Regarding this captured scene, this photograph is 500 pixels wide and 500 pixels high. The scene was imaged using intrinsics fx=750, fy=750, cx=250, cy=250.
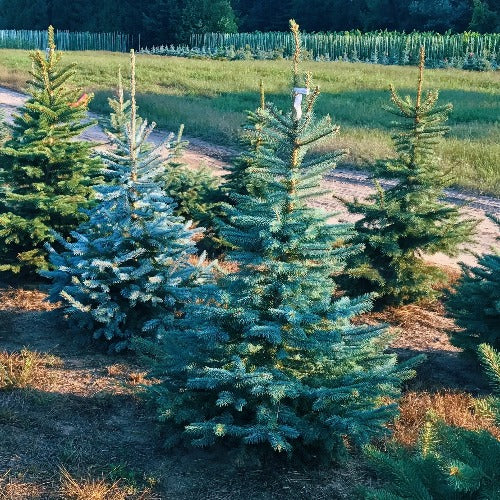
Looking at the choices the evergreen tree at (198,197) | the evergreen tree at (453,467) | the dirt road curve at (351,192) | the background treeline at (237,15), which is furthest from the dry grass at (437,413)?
the background treeline at (237,15)

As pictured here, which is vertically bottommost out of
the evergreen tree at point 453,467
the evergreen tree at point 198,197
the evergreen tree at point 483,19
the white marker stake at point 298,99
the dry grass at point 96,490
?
the dry grass at point 96,490

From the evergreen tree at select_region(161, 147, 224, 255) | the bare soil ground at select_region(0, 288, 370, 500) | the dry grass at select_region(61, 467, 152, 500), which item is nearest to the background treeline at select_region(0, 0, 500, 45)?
the evergreen tree at select_region(161, 147, 224, 255)

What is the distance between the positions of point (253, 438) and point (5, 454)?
5.76 ft

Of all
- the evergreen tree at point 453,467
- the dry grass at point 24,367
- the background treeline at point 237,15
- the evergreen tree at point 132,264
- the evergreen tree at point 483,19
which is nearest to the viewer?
the evergreen tree at point 453,467

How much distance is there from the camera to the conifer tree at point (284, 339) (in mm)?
4703

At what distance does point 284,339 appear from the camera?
4.89m

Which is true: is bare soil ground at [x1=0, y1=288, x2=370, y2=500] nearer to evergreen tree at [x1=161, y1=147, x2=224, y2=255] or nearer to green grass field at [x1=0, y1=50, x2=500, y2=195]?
evergreen tree at [x1=161, y1=147, x2=224, y2=255]

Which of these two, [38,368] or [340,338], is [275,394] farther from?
[38,368]

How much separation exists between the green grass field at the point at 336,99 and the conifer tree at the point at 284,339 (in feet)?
24.7

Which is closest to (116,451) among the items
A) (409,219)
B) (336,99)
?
(409,219)

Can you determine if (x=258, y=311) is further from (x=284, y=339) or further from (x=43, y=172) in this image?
(x=43, y=172)

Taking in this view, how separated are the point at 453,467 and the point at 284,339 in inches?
93.0

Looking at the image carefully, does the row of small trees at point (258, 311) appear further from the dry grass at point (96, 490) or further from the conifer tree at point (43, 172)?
the conifer tree at point (43, 172)

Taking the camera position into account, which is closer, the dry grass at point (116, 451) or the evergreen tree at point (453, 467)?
the evergreen tree at point (453, 467)
